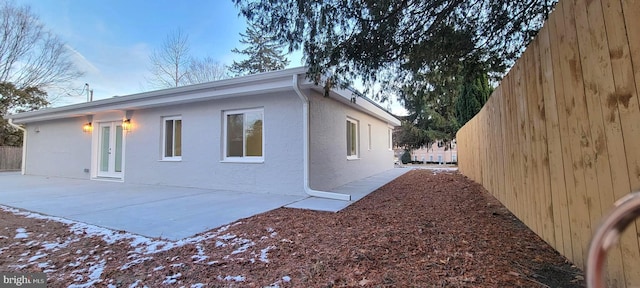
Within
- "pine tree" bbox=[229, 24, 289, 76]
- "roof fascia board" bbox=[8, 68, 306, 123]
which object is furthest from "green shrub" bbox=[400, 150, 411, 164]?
"roof fascia board" bbox=[8, 68, 306, 123]

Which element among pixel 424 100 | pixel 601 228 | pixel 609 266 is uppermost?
pixel 424 100

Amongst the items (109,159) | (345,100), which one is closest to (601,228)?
(345,100)

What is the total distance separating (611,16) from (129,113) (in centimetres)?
1043

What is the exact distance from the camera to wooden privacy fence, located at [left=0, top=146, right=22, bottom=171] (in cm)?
1509

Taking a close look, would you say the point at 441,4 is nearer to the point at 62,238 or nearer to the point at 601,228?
the point at 601,228

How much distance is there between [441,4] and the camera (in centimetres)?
389

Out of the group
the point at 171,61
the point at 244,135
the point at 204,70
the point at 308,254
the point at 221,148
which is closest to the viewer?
the point at 308,254

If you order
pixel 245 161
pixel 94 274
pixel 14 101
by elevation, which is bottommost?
pixel 94 274

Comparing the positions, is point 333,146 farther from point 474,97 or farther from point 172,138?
point 474,97

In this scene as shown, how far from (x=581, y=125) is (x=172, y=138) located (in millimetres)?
8755

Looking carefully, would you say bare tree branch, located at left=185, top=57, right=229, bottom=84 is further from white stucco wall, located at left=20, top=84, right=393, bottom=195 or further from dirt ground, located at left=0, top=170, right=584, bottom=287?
dirt ground, located at left=0, top=170, right=584, bottom=287

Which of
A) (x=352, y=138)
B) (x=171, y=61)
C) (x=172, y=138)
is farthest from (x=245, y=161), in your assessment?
(x=171, y=61)

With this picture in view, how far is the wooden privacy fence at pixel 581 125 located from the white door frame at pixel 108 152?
1035 cm

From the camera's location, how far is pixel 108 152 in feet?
31.8
